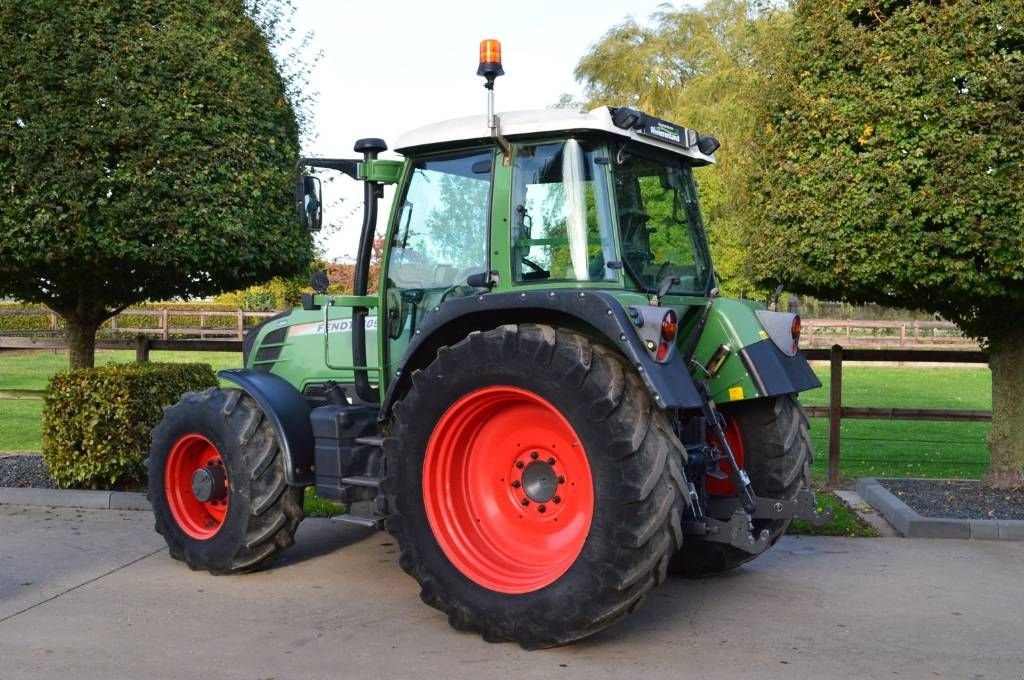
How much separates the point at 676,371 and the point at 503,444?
950 mm

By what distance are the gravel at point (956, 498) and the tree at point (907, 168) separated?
0.91 feet

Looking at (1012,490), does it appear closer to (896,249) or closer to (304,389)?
(896,249)

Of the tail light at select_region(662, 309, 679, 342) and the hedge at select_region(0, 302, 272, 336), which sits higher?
the tail light at select_region(662, 309, 679, 342)

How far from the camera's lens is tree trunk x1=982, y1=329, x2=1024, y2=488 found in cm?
800

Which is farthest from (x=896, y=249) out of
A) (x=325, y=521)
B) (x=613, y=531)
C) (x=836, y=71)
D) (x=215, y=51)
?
(x=215, y=51)

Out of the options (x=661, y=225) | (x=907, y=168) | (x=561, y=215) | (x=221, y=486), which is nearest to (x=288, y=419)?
(x=221, y=486)

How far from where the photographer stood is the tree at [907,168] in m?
6.85

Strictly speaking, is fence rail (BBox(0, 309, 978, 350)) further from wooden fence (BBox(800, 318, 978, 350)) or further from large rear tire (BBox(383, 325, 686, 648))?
large rear tire (BBox(383, 325, 686, 648))

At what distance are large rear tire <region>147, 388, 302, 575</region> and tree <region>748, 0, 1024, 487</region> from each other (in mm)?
4183

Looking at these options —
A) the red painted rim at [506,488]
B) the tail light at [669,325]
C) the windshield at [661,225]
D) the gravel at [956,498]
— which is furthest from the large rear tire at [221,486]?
the gravel at [956,498]

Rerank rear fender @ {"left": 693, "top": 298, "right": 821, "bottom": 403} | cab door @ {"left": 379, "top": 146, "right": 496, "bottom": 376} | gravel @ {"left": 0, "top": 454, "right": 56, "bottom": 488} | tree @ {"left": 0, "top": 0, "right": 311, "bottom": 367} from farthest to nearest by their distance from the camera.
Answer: gravel @ {"left": 0, "top": 454, "right": 56, "bottom": 488}, tree @ {"left": 0, "top": 0, "right": 311, "bottom": 367}, cab door @ {"left": 379, "top": 146, "right": 496, "bottom": 376}, rear fender @ {"left": 693, "top": 298, "right": 821, "bottom": 403}

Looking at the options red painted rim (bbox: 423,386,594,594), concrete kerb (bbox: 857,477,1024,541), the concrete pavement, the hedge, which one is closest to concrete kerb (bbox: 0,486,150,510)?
the concrete pavement

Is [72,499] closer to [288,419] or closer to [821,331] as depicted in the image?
[288,419]

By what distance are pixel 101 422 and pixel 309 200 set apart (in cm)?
352
